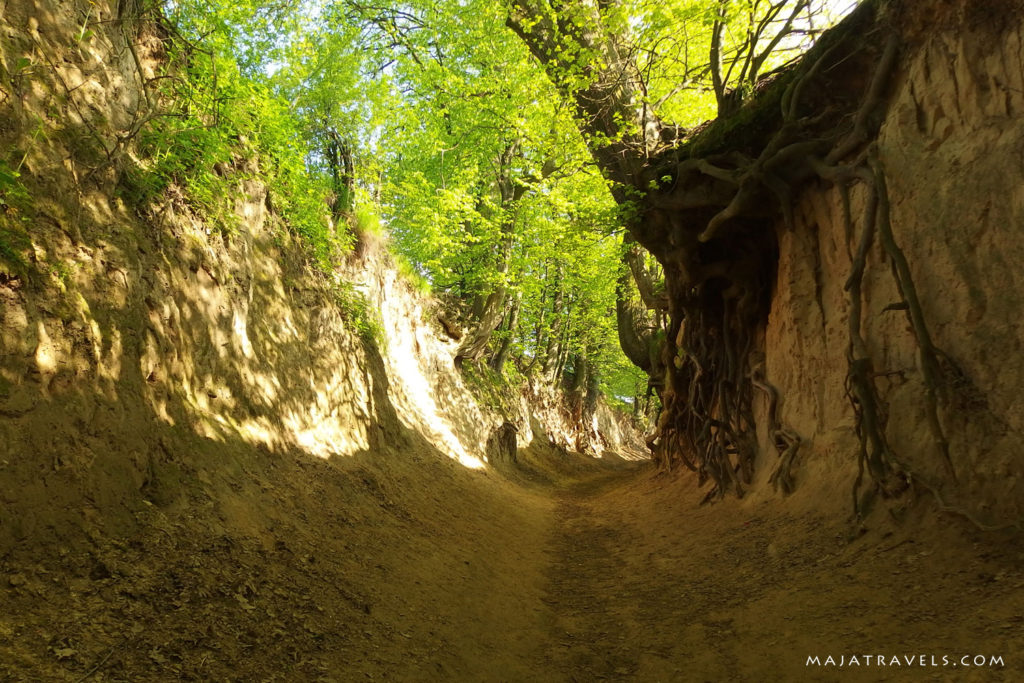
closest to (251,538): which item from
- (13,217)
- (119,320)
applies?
(119,320)

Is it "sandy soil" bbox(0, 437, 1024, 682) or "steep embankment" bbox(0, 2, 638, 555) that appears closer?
"sandy soil" bbox(0, 437, 1024, 682)

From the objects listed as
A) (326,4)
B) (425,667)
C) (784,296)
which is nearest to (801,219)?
(784,296)

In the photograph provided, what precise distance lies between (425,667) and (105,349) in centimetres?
311

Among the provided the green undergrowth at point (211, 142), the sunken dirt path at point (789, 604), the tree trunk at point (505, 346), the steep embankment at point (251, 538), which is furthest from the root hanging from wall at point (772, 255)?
the tree trunk at point (505, 346)

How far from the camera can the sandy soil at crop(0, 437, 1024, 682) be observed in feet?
8.96

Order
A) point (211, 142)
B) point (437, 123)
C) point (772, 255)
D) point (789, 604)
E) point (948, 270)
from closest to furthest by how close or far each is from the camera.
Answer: point (789, 604) → point (948, 270) → point (211, 142) → point (772, 255) → point (437, 123)

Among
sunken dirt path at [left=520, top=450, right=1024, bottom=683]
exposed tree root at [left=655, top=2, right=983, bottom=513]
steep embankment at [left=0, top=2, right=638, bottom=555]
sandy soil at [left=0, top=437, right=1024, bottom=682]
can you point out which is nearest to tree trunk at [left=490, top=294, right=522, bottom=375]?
exposed tree root at [left=655, top=2, right=983, bottom=513]

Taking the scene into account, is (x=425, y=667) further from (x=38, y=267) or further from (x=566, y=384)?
(x=566, y=384)

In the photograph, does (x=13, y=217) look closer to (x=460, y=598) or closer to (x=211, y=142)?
(x=211, y=142)

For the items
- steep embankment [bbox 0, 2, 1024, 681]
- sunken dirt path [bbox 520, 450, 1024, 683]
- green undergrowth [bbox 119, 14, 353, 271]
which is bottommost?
sunken dirt path [bbox 520, 450, 1024, 683]

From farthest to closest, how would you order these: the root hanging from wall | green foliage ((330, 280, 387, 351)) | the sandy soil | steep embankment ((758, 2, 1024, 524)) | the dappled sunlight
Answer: the dappled sunlight < green foliage ((330, 280, 387, 351)) < the root hanging from wall < steep embankment ((758, 2, 1024, 524)) < the sandy soil

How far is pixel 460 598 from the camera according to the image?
15.4ft

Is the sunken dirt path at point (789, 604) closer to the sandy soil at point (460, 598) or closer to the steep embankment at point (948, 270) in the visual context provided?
the sandy soil at point (460, 598)

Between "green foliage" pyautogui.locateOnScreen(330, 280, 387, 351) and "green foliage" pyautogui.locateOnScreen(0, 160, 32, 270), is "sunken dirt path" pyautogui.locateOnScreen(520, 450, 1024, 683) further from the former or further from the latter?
"green foliage" pyautogui.locateOnScreen(330, 280, 387, 351)
